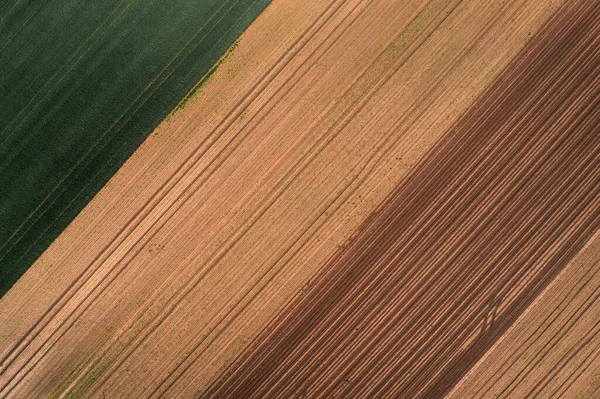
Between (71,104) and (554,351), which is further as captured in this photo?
(554,351)

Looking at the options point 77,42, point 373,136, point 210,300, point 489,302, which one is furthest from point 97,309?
point 489,302

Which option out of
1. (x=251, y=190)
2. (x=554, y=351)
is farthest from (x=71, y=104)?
(x=554, y=351)

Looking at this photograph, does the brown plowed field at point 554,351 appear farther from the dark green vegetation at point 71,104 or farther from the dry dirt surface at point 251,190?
the dark green vegetation at point 71,104

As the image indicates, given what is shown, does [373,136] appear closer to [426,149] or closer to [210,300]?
[426,149]

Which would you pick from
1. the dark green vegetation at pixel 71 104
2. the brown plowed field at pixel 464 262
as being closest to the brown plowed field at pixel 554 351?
the brown plowed field at pixel 464 262

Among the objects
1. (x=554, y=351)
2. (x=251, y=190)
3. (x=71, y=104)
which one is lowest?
(x=71, y=104)

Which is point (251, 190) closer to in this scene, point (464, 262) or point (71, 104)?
point (71, 104)

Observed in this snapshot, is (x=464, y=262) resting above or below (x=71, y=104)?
above
